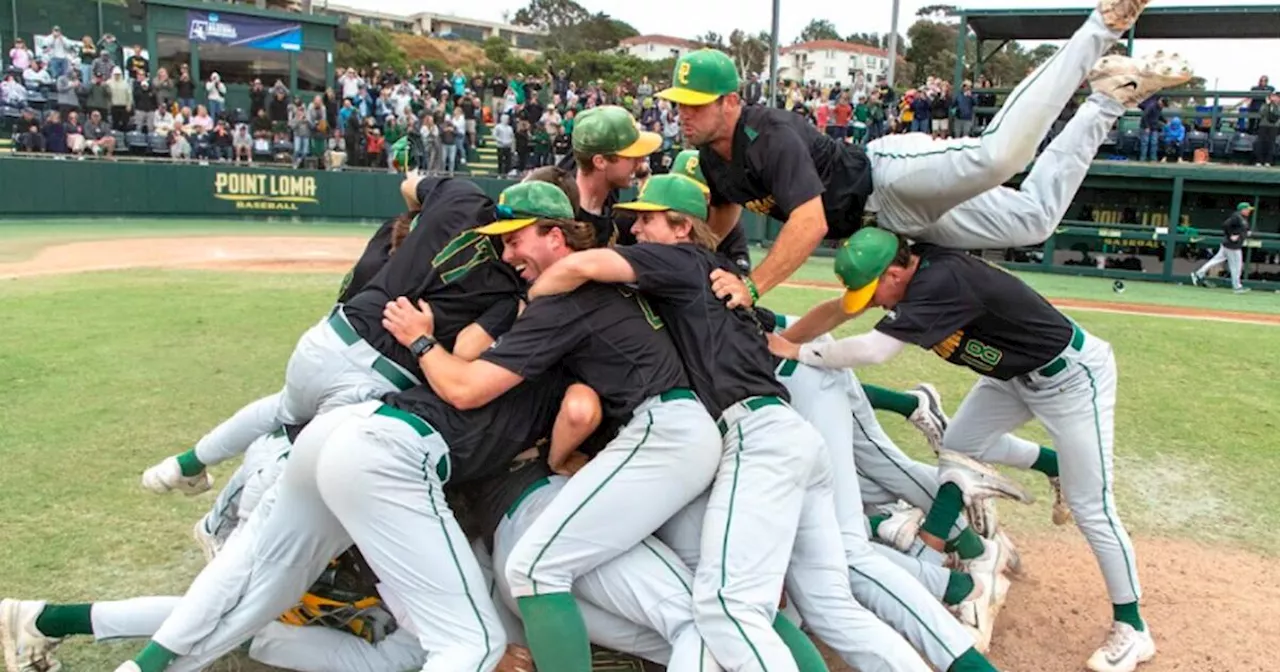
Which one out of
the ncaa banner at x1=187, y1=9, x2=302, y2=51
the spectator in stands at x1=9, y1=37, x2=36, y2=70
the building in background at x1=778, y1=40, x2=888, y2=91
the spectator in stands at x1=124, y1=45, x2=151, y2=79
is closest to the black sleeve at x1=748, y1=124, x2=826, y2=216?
the spectator in stands at x1=124, y1=45, x2=151, y2=79

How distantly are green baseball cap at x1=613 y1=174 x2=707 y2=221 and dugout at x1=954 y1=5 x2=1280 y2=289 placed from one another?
17.8 m

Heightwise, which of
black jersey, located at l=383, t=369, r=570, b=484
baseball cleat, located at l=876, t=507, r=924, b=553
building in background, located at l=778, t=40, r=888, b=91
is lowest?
baseball cleat, located at l=876, t=507, r=924, b=553

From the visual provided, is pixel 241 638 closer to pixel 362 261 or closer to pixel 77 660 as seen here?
pixel 77 660

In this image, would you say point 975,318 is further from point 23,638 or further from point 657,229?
point 23,638

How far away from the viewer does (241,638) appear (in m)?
3.41

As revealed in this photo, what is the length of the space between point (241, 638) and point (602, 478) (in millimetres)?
1345

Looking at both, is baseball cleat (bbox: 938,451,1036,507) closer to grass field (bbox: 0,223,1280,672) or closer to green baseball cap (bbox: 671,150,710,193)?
grass field (bbox: 0,223,1280,672)

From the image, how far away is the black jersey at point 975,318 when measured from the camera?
4109 millimetres

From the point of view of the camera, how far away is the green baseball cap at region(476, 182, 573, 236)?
3.72 meters

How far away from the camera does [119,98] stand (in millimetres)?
21906

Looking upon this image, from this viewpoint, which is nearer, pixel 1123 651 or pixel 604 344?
pixel 604 344

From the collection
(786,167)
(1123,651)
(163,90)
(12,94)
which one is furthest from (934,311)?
(12,94)

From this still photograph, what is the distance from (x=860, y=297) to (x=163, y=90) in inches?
896

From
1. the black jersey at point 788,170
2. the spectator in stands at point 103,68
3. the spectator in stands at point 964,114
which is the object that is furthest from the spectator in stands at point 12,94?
the black jersey at point 788,170
